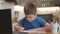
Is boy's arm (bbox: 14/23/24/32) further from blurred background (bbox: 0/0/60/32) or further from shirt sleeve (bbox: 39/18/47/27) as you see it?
shirt sleeve (bbox: 39/18/47/27)

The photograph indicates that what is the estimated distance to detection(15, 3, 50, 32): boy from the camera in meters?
1.54

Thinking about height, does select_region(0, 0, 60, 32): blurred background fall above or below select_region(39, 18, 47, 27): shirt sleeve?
above

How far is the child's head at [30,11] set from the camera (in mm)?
1539

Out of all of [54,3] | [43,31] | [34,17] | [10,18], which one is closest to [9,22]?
[10,18]

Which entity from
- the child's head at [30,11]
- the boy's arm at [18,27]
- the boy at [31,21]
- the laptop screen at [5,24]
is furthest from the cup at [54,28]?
the laptop screen at [5,24]

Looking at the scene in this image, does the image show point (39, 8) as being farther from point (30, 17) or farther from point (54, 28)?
point (54, 28)

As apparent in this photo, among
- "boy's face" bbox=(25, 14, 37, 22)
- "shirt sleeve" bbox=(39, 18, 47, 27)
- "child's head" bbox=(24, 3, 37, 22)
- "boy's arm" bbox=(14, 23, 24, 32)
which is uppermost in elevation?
"child's head" bbox=(24, 3, 37, 22)

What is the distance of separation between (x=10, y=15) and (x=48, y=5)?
0.41 meters

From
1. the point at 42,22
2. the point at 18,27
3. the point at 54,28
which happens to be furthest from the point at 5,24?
the point at 54,28

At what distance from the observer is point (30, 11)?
60.9 inches

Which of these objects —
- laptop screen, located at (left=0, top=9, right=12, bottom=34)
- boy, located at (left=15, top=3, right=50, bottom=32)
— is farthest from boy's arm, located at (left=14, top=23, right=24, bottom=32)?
laptop screen, located at (left=0, top=9, right=12, bottom=34)

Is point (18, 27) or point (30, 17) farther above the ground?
point (30, 17)

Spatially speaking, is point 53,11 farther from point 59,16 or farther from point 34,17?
point 34,17

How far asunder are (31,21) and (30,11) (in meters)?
0.11
